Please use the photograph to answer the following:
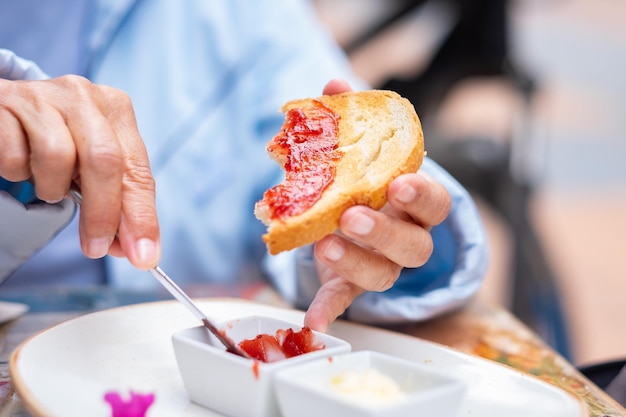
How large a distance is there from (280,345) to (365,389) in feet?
0.54

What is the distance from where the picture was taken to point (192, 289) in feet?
4.68

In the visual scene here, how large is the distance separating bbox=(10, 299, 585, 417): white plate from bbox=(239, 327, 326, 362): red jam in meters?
0.08

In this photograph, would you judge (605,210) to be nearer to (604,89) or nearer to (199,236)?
(604,89)

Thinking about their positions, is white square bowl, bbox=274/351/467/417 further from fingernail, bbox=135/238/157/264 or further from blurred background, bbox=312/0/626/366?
blurred background, bbox=312/0/626/366

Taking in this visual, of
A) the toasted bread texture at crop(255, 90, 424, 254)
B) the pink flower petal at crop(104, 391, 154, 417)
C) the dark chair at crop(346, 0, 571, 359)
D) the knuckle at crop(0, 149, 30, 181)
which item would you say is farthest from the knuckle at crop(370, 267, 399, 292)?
the dark chair at crop(346, 0, 571, 359)

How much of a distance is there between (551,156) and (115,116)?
582cm

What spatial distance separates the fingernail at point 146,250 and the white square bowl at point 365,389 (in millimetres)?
217

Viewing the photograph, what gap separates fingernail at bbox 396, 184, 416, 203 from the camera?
86 cm

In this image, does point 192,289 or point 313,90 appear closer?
point 192,289

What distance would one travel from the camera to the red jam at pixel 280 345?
0.82 metres

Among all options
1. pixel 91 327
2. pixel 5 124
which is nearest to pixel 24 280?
pixel 91 327

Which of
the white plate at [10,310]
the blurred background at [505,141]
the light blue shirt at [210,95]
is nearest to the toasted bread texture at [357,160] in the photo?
the white plate at [10,310]

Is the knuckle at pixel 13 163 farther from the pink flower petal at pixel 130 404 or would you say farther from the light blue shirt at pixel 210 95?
the light blue shirt at pixel 210 95

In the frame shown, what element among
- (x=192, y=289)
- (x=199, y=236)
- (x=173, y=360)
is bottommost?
(x=199, y=236)
